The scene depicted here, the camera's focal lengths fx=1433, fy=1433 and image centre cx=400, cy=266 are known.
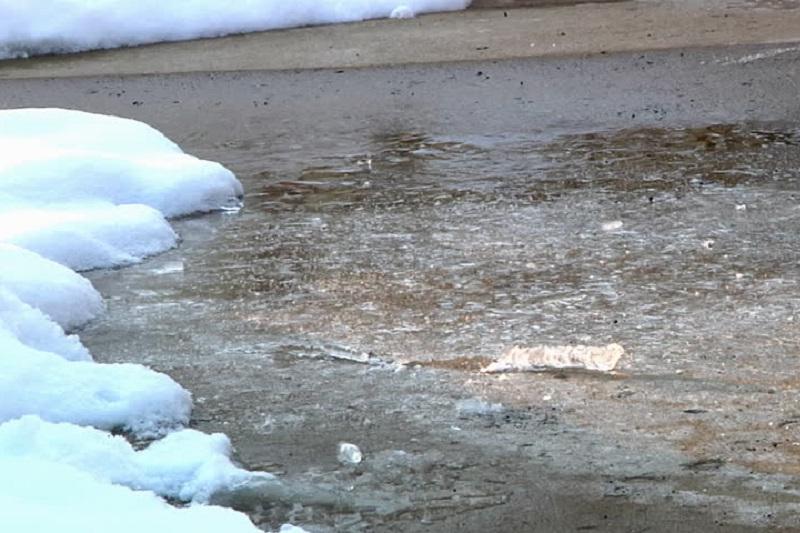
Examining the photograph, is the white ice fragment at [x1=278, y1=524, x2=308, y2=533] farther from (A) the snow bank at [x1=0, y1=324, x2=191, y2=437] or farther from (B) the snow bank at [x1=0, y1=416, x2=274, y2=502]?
(A) the snow bank at [x1=0, y1=324, x2=191, y2=437]

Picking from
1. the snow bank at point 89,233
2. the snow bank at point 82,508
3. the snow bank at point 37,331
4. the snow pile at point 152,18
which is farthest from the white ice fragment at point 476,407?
the snow pile at point 152,18

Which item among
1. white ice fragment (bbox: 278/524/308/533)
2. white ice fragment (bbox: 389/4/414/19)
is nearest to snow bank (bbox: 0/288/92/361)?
white ice fragment (bbox: 278/524/308/533)

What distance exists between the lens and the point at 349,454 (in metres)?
3.32

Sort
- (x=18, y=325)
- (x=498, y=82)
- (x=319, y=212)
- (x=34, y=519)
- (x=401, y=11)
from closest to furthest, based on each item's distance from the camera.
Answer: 1. (x=34, y=519)
2. (x=18, y=325)
3. (x=319, y=212)
4. (x=498, y=82)
5. (x=401, y=11)

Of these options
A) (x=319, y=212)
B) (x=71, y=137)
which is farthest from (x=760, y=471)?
(x=71, y=137)

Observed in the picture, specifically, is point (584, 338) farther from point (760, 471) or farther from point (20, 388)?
point (20, 388)

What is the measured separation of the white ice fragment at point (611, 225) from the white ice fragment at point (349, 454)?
6.57 feet

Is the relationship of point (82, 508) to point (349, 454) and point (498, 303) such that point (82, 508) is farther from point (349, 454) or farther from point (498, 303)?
point (498, 303)

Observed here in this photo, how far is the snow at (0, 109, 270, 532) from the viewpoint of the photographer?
294 centimetres

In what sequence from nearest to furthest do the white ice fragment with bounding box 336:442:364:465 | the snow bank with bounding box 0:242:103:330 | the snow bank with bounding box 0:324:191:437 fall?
the white ice fragment with bounding box 336:442:364:465, the snow bank with bounding box 0:324:191:437, the snow bank with bounding box 0:242:103:330

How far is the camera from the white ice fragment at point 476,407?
3553mm

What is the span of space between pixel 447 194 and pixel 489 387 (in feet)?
6.89

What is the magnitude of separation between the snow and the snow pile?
3769 mm

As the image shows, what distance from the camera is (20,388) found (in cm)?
350
